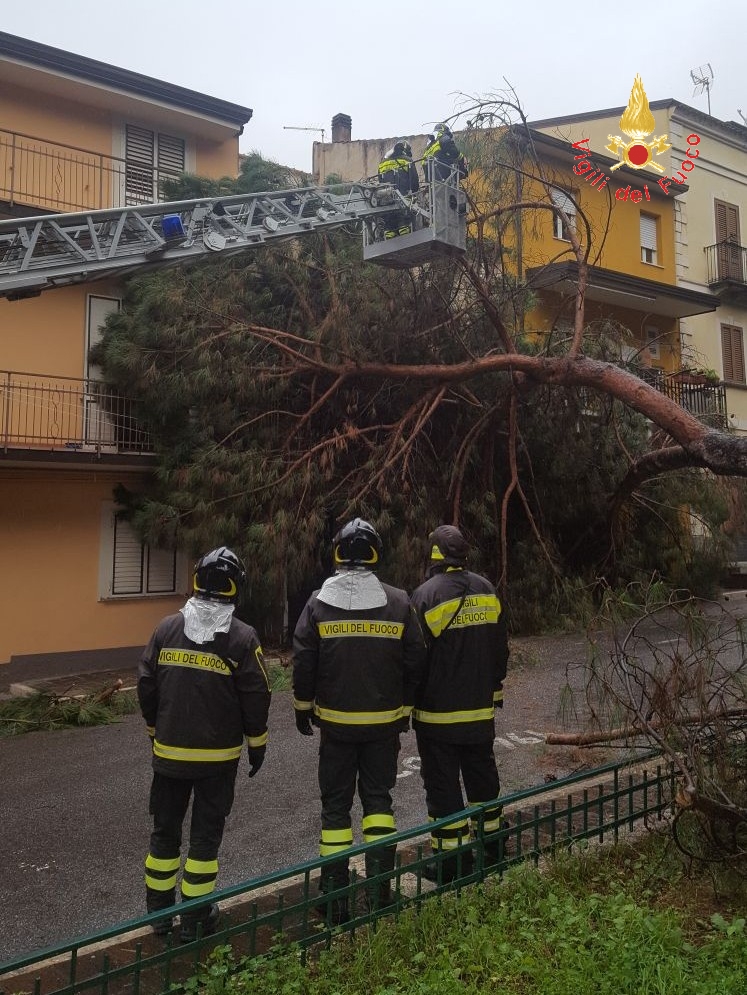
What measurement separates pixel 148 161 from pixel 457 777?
12.9m

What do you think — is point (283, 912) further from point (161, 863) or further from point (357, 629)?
point (357, 629)

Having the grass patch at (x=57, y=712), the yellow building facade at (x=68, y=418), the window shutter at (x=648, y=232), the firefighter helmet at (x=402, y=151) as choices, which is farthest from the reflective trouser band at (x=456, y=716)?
the window shutter at (x=648, y=232)

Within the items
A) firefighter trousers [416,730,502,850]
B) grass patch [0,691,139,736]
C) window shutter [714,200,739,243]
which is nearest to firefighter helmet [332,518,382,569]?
firefighter trousers [416,730,502,850]

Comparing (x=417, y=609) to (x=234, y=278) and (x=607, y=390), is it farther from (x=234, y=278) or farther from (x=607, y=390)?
(x=234, y=278)

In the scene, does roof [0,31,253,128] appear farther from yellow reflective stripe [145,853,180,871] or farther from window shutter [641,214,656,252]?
yellow reflective stripe [145,853,180,871]

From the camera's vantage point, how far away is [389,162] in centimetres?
1004

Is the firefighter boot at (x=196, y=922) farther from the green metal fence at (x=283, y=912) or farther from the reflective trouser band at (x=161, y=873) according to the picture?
the reflective trouser band at (x=161, y=873)

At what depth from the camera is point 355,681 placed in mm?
3746

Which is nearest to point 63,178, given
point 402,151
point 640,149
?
point 402,151

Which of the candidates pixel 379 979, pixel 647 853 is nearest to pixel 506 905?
pixel 379 979

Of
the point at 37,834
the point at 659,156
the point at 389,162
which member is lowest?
the point at 37,834

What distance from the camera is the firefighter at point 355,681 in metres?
3.72

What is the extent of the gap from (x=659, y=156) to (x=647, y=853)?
2098cm

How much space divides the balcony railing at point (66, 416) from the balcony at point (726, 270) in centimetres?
1580
